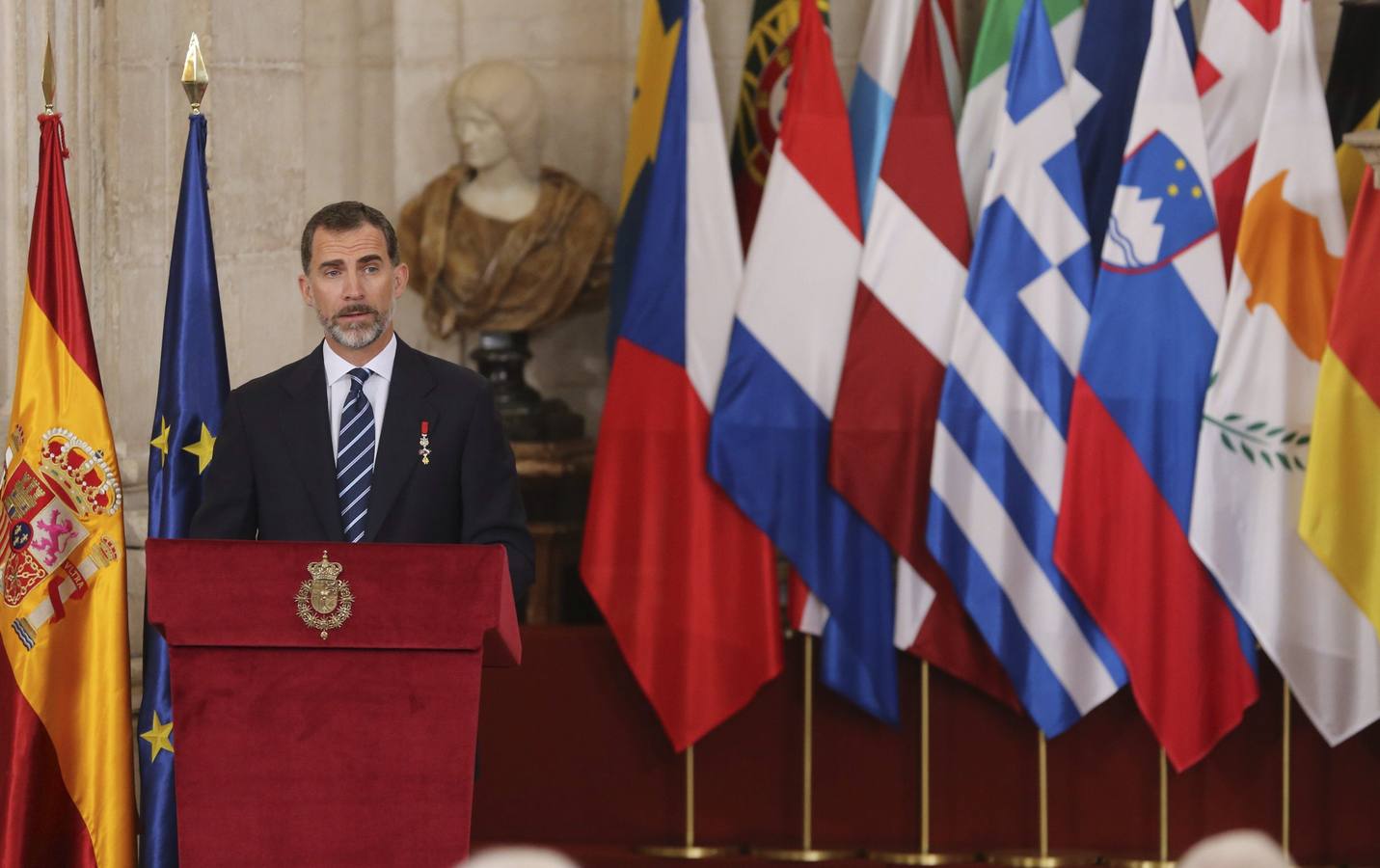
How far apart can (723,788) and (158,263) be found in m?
2.38

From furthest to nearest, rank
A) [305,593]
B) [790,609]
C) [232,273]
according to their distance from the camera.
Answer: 1. [232,273]
2. [790,609]
3. [305,593]

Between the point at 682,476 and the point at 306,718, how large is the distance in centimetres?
263

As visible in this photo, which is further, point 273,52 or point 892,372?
point 273,52

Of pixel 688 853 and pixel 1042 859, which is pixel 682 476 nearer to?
pixel 688 853

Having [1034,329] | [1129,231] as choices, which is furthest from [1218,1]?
[1034,329]

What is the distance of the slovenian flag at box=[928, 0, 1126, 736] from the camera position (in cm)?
527

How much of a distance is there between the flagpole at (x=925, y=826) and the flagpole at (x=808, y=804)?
5.9 inches

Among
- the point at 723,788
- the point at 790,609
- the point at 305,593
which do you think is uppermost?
the point at 305,593

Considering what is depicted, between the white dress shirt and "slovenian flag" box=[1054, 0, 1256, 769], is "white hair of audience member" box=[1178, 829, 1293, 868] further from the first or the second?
"slovenian flag" box=[1054, 0, 1256, 769]

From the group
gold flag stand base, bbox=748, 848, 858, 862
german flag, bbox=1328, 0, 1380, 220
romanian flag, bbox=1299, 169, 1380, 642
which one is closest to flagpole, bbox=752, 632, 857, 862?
gold flag stand base, bbox=748, 848, 858, 862

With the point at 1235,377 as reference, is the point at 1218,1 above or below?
above

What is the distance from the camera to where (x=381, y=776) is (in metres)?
2.92

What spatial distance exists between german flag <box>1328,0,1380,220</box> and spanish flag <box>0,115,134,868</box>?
350cm

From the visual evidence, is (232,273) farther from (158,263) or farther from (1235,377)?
(1235,377)
